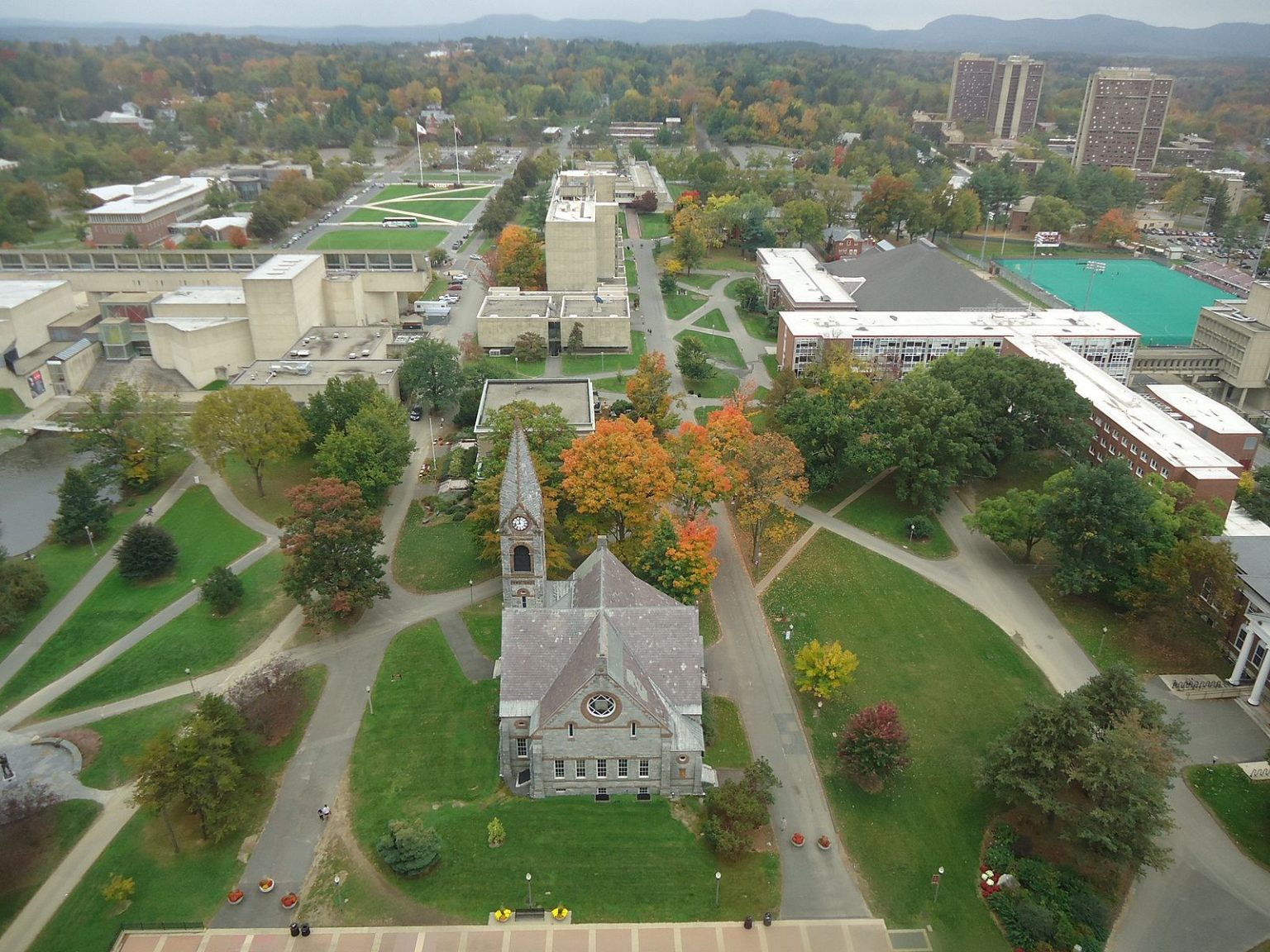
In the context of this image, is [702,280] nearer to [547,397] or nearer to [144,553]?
[547,397]

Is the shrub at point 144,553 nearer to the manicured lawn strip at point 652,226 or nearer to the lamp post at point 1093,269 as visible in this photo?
the manicured lawn strip at point 652,226

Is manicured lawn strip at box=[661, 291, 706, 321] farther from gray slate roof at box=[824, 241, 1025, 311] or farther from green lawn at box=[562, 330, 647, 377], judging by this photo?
gray slate roof at box=[824, 241, 1025, 311]

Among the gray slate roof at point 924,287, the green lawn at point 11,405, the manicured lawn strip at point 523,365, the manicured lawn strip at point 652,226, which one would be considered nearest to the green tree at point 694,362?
the manicured lawn strip at point 523,365

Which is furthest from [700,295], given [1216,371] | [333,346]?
[1216,371]

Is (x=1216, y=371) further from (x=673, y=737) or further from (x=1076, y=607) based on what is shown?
(x=673, y=737)

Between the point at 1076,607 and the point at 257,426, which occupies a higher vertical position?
the point at 257,426
